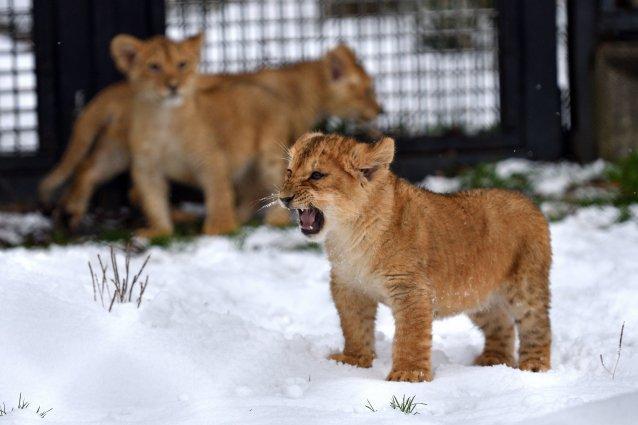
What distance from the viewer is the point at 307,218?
157 inches

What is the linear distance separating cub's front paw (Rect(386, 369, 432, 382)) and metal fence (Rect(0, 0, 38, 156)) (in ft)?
16.3

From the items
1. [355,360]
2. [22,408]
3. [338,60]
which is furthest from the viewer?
[338,60]

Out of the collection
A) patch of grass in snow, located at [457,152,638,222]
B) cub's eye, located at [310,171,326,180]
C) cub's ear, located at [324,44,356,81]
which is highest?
cub's ear, located at [324,44,356,81]

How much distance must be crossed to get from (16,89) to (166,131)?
139 cm

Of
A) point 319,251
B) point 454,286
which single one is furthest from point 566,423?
point 319,251

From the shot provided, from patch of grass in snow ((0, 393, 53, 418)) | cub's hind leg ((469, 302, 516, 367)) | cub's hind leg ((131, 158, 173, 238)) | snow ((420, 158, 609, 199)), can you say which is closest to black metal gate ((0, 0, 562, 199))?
snow ((420, 158, 609, 199))

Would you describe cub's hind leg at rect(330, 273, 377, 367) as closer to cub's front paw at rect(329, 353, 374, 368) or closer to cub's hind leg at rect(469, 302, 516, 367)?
cub's front paw at rect(329, 353, 374, 368)

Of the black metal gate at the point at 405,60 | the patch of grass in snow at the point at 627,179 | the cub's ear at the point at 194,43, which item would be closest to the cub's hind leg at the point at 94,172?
the black metal gate at the point at 405,60

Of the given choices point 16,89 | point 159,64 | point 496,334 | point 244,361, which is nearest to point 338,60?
point 159,64

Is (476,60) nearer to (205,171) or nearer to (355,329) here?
(205,171)

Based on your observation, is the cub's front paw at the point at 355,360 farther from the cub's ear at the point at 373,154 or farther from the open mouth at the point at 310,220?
the cub's ear at the point at 373,154

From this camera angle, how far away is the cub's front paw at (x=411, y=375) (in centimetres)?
390

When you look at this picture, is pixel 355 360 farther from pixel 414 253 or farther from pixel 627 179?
pixel 627 179

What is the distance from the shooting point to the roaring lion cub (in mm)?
3979
